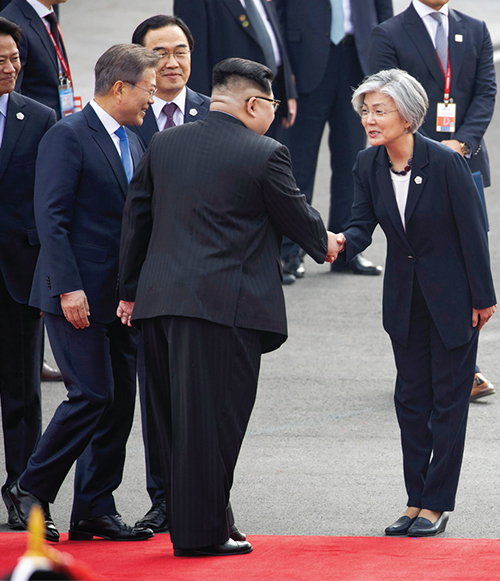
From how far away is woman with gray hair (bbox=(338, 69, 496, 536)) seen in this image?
142 inches

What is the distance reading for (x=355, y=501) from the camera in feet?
13.1

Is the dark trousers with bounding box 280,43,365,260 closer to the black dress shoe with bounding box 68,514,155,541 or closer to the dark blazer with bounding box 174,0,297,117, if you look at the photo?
the dark blazer with bounding box 174,0,297,117

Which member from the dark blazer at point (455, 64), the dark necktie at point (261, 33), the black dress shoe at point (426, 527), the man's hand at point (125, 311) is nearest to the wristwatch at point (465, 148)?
the dark blazer at point (455, 64)

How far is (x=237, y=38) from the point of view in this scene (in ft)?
20.3

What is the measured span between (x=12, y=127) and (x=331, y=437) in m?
2.03

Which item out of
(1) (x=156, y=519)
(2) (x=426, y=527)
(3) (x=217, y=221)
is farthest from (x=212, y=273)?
(2) (x=426, y=527)

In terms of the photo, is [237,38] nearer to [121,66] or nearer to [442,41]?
[442,41]

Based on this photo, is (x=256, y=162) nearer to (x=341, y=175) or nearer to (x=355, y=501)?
(x=355, y=501)

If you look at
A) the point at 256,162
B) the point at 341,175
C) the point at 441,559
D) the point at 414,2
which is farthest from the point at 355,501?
the point at 341,175

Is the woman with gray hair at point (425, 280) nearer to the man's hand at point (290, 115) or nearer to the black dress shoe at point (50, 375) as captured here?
the black dress shoe at point (50, 375)

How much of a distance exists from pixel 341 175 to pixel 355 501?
11.2ft

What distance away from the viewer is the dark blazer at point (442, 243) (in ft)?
11.8

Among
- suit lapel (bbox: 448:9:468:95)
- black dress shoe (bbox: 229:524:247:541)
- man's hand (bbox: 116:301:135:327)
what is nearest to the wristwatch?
suit lapel (bbox: 448:9:468:95)

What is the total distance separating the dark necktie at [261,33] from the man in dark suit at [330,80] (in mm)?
426
